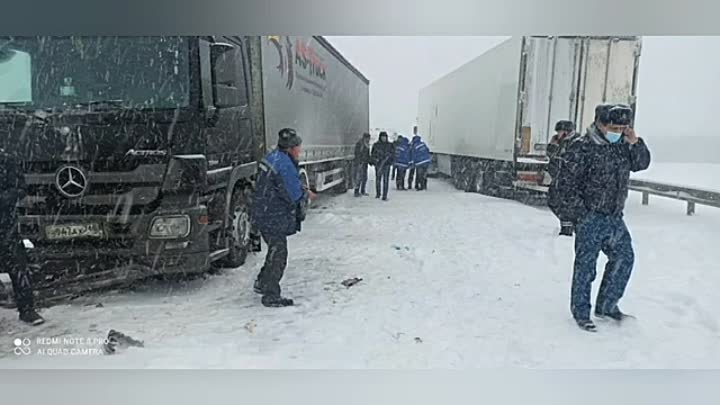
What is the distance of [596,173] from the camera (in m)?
2.19

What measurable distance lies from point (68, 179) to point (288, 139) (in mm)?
1019

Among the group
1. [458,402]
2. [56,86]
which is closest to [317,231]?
[458,402]

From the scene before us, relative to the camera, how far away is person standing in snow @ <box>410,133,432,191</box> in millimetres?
2623

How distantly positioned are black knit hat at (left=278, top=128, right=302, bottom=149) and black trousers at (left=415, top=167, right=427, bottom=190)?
67 centimetres

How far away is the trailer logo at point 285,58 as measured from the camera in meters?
2.37

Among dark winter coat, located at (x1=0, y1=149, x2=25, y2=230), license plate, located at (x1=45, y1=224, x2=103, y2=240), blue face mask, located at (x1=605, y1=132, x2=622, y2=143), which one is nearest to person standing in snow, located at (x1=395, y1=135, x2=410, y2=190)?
blue face mask, located at (x1=605, y1=132, x2=622, y2=143)

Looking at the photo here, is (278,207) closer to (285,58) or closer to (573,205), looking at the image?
(285,58)

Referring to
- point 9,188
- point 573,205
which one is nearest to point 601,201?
point 573,205

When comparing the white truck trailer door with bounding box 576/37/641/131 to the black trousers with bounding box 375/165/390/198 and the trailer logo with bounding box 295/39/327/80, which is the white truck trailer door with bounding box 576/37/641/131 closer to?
the black trousers with bounding box 375/165/390/198

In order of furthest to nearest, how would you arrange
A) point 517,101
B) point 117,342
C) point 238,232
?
point 517,101, point 238,232, point 117,342

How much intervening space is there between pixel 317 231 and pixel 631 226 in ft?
4.92

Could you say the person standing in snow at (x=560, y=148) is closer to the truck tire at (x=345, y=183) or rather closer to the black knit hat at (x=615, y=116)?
the black knit hat at (x=615, y=116)

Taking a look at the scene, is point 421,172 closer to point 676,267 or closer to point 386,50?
point 386,50

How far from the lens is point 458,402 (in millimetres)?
2291
